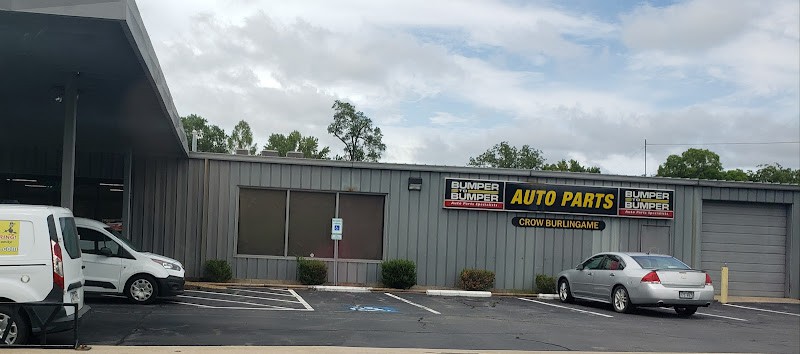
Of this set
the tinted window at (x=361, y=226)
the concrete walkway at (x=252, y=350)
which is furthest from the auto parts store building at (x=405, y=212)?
the concrete walkway at (x=252, y=350)

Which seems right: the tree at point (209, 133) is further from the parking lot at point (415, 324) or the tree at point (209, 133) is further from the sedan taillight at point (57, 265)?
the sedan taillight at point (57, 265)

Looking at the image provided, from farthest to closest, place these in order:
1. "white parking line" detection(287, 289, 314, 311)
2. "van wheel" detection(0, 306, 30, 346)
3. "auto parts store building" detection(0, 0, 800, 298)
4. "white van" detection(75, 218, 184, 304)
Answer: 1. "auto parts store building" detection(0, 0, 800, 298)
2. "white parking line" detection(287, 289, 314, 311)
3. "white van" detection(75, 218, 184, 304)
4. "van wheel" detection(0, 306, 30, 346)

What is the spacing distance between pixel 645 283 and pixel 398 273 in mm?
6973

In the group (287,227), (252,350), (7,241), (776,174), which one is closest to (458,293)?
(287,227)

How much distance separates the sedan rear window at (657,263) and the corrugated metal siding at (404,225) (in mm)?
5348

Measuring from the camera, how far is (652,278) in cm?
1694

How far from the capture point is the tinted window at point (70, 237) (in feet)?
32.8

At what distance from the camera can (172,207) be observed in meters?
21.7

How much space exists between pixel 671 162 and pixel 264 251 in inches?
2432

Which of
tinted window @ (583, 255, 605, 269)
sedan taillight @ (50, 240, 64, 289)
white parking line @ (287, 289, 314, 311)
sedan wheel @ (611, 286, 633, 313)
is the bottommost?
white parking line @ (287, 289, 314, 311)

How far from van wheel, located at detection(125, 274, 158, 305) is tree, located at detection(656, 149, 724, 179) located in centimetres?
6491

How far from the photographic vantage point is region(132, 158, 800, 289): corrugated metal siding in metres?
21.6

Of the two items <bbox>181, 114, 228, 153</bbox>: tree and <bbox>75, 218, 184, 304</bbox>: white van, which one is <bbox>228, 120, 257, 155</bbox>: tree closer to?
<bbox>181, 114, 228, 153</bbox>: tree

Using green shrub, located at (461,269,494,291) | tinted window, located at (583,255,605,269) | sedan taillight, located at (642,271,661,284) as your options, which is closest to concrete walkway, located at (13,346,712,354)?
sedan taillight, located at (642,271,661,284)
